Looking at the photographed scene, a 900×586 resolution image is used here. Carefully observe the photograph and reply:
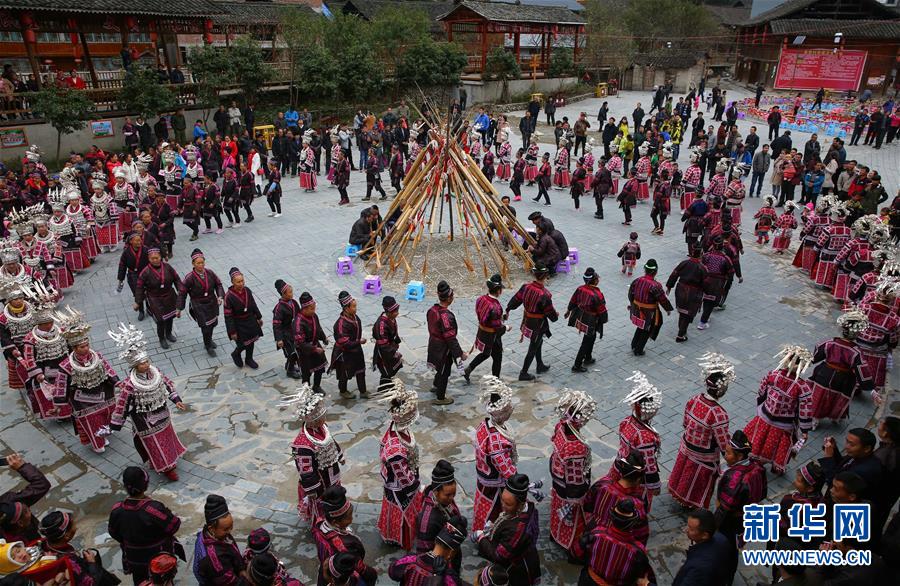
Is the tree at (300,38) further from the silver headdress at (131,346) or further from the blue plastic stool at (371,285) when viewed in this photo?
the silver headdress at (131,346)

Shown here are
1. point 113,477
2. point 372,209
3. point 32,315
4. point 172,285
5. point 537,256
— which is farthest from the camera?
point 372,209

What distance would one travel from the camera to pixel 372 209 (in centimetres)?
1321

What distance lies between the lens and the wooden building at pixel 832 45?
33094mm

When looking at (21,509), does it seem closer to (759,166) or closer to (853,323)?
(853,323)

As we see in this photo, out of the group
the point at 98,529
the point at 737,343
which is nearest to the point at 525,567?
the point at 98,529

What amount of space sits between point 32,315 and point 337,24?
24.0m

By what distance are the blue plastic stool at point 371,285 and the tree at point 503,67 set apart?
25.5 m

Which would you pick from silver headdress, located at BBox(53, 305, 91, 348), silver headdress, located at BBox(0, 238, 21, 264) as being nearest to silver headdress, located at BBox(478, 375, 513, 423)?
silver headdress, located at BBox(53, 305, 91, 348)

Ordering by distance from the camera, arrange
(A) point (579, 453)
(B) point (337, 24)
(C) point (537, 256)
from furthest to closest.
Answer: (B) point (337, 24) → (C) point (537, 256) → (A) point (579, 453)

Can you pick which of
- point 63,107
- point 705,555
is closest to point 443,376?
point 705,555

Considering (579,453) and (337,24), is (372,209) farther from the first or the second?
(337,24)

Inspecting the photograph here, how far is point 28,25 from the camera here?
19.1m

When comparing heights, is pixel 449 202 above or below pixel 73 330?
above

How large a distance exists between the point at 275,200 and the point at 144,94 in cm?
905
